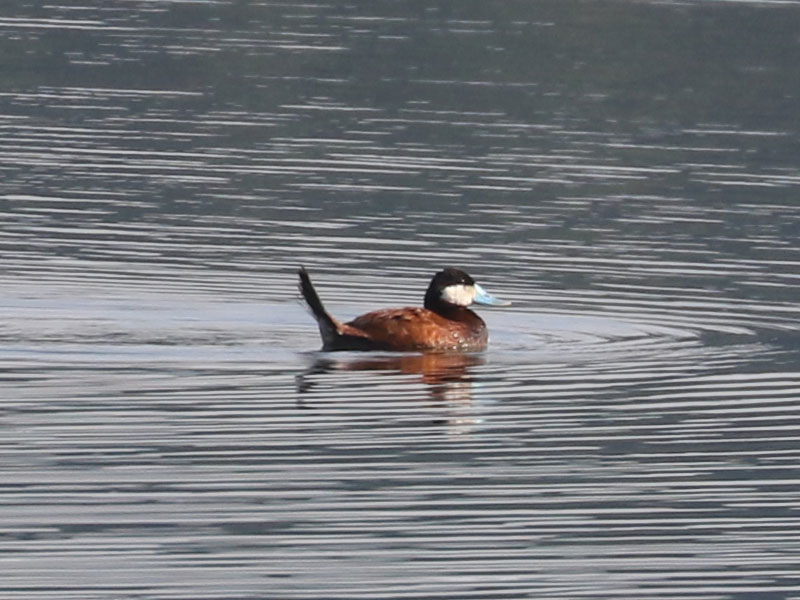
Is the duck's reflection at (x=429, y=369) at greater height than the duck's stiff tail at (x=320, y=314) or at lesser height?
lesser

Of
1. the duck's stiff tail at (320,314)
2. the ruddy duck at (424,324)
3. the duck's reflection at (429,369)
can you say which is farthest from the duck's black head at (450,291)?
the duck's stiff tail at (320,314)

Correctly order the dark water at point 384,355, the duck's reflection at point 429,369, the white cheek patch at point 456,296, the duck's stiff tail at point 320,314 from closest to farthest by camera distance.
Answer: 1. the dark water at point 384,355
2. the duck's reflection at point 429,369
3. the duck's stiff tail at point 320,314
4. the white cheek patch at point 456,296

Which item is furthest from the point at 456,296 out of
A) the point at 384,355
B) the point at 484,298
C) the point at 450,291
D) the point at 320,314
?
the point at 320,314

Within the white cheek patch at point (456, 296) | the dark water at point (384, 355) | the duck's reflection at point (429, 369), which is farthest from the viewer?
the white cheek patch at point (456, 296)

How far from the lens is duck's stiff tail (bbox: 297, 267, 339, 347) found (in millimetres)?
15109

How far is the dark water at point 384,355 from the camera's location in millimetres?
10219

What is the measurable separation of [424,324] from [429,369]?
549 millimetres

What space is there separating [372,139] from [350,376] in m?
13.2

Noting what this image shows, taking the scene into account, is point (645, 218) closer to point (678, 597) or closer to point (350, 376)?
point (350, 376)

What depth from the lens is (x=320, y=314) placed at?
597 inches

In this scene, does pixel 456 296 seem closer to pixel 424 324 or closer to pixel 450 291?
pixel 450 291

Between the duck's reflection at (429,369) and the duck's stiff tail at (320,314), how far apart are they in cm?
12

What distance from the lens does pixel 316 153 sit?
2591 cm

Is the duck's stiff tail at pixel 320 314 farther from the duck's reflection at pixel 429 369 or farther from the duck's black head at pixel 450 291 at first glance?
the duck's black head at pixel 450 291
